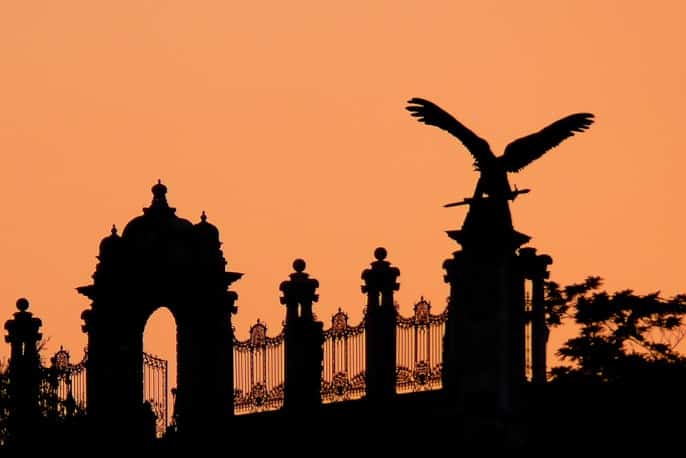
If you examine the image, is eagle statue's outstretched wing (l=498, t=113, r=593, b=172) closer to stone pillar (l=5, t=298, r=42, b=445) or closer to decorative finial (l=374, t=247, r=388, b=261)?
decorative finial (l=374, t=247, r=388, b=261)

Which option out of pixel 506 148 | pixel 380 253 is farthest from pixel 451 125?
pixel 380 253

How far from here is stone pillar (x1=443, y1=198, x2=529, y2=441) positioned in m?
57.6

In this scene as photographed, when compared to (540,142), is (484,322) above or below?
below

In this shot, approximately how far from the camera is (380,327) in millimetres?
66125

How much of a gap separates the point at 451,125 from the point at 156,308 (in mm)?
9729

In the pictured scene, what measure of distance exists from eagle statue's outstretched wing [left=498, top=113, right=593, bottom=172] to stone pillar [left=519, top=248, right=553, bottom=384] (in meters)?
2.12

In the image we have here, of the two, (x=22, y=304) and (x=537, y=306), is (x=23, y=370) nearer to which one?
(x=22, y=304)

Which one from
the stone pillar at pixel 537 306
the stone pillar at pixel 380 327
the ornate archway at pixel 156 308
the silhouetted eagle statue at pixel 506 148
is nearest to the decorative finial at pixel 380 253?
the stone pillar at pixel 380 327

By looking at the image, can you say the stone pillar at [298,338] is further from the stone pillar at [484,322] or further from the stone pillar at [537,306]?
the stone pillar at [484,322]

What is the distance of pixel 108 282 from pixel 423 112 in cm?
965

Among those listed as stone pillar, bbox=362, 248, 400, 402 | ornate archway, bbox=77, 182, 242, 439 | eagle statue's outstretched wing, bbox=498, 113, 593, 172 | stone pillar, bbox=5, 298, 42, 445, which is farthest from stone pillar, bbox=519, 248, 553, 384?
stone pillar, bbox=5, 298, 42, 445

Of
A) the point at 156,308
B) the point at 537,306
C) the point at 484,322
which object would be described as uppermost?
the point at 156,308

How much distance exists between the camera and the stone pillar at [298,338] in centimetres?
6538


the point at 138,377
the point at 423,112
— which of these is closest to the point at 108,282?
the point at 138,377
